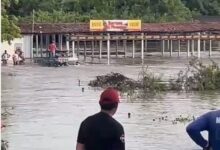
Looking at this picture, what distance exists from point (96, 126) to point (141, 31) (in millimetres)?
57993

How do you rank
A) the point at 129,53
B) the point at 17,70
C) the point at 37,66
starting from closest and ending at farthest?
the point at 17,70 < the point at 37,66 < the point at 129,53

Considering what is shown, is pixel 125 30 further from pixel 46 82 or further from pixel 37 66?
pixel 46 82

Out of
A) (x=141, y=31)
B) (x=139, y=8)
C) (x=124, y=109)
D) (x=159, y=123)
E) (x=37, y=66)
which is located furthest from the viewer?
(x=139, y=8)

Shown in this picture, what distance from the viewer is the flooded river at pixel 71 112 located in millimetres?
18703

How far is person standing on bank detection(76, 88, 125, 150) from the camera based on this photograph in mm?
7289

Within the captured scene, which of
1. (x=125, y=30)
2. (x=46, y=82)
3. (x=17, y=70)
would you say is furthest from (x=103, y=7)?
(x=46, y=82)

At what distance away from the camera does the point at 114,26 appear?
64.6 metres

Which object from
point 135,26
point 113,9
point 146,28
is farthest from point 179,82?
point 113,9

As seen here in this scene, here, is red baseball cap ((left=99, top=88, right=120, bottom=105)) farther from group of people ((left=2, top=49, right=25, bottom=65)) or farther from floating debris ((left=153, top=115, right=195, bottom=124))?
group of people ((left=2, top=49, right=25, bottom=65))

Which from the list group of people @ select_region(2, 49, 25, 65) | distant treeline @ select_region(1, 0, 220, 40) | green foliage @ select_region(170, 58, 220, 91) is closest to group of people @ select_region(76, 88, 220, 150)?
green foliage @ select_region(170, 58, 220, 91)

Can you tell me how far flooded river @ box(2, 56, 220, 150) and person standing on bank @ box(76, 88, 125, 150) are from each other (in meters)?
10.2

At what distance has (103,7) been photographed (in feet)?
253

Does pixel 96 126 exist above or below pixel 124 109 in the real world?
above

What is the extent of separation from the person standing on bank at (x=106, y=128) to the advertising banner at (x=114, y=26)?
56.8 m
